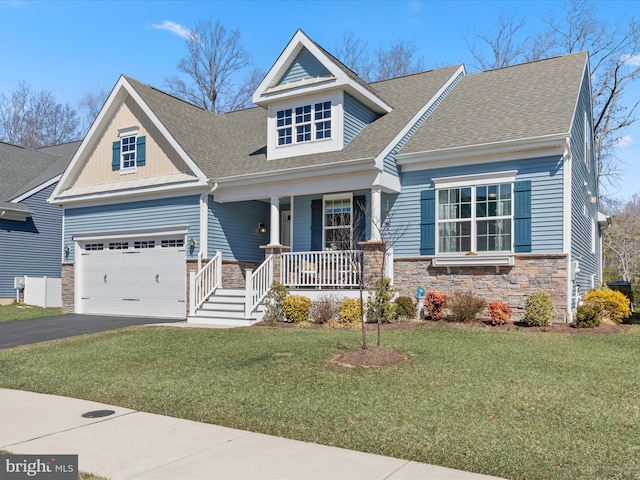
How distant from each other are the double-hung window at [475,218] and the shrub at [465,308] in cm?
140

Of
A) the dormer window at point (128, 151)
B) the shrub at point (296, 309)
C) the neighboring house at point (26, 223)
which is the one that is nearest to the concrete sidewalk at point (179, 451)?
the shrub at point (296, 309)

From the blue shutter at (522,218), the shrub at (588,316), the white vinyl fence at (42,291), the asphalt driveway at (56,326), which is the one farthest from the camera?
the white vinyl fence at (42,291)

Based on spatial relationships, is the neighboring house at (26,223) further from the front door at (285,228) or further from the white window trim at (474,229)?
the white window trim at (474,229)

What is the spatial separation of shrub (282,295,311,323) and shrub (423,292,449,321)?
292 cm

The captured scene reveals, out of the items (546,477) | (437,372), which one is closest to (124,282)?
(437,372)

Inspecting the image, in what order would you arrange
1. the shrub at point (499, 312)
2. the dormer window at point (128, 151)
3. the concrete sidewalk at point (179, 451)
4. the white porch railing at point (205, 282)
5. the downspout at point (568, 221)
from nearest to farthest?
the concrete sidewalk at point (179, 451)
the shrub at point (499, 312)
the downspout at point (568, 221)
the white porch railing at point (205, 282)
the dormer window at point (128, 151)

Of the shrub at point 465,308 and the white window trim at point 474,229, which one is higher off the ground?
the white window trim at point 474,229

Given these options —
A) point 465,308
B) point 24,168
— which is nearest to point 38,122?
point 24,168

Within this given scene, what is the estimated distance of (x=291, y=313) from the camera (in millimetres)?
13984

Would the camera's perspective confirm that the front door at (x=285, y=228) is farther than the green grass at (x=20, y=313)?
Yes

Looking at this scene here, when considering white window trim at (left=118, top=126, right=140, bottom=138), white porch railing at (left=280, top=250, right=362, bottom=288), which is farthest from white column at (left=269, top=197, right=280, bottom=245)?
white window trim at (left=118, top=126, right=140, bottom=138)

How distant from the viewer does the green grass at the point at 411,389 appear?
5.12 meters

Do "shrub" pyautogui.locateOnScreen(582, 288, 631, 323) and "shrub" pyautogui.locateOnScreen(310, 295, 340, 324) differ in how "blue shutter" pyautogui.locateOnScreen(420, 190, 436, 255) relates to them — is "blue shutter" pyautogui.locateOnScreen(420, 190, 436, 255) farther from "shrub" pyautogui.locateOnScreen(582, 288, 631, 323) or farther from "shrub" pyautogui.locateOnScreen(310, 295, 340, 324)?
"shrub" pyautogui.locateOnScreen(582, 288, 631, 323)

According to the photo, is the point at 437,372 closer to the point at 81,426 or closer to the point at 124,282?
the point at 81,426
